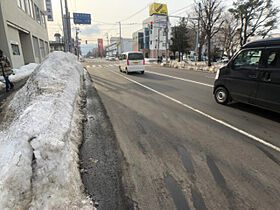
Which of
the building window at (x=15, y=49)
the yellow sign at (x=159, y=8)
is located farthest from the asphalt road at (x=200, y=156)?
the yellow sign at (x=159, y=8)

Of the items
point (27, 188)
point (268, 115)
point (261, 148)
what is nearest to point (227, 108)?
point (268, 115)

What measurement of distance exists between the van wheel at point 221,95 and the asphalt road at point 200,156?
344 millimetres

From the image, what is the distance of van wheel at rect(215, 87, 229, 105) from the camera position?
5.43 meters

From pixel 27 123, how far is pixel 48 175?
1042mm

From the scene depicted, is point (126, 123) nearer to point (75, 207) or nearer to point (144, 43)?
point (75, 207)

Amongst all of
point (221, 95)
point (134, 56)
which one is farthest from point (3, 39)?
point (221, 95)

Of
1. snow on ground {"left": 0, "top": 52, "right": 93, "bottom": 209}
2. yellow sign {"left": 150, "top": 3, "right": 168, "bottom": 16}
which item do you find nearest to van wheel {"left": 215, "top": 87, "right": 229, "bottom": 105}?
snow on ground {"left": 0, "top": 52, "right": 93, "bottom": 209}

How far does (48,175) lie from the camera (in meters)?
1.96

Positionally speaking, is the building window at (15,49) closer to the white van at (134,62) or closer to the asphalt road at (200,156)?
the white van at (134,62)

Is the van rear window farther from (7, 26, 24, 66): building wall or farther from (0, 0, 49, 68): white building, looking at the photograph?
(7, 26, 24, 66): building wall

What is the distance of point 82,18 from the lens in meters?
30.1

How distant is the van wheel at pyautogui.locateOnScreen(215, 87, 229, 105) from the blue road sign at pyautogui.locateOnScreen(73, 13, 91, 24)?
103 feet

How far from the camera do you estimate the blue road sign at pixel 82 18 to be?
29844 millimetres

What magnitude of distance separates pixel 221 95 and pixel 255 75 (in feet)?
4.56
